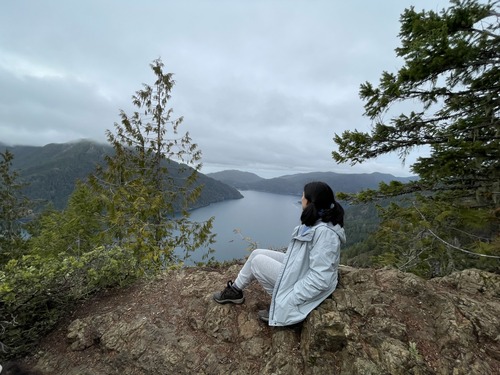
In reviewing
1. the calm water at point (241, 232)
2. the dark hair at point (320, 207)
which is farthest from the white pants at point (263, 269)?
the calm water at point (241, 232)

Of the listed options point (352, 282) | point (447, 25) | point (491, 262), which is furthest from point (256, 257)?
point (447, 25)

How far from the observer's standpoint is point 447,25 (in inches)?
198

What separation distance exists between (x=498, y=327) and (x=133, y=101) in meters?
10.2

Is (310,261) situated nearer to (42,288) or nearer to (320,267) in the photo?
(320,267)

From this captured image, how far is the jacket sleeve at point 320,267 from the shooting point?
111 inches

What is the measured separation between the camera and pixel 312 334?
283cm

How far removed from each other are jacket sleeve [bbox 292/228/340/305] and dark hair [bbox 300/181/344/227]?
6.2 inches

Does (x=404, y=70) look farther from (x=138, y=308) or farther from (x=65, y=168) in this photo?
(x=65, y=168)

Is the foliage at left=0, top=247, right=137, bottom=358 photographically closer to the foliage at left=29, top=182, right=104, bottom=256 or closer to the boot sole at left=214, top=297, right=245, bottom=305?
the boot sole at left=214, top=297, right=245, bottom=305

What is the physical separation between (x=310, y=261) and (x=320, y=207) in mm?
642

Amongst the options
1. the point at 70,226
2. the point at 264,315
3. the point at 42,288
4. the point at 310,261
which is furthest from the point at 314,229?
the point at 70,226

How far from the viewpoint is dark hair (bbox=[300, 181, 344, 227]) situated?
2961mm

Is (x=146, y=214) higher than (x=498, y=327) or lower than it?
higher

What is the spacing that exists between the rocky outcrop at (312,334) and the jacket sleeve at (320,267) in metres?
0.31
